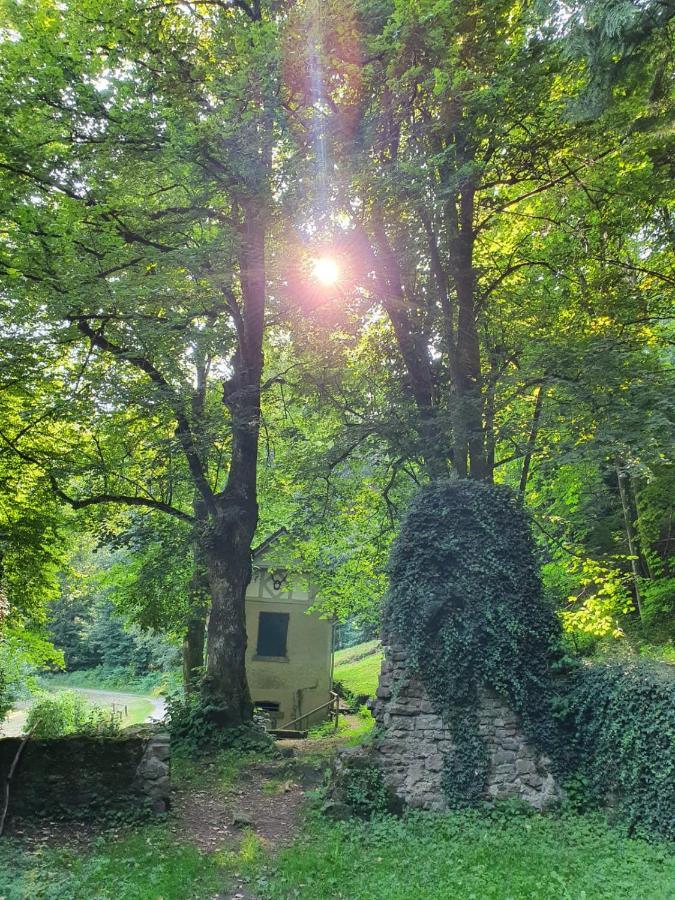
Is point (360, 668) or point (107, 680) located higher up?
point (360, 668)

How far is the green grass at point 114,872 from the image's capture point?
5.15 m

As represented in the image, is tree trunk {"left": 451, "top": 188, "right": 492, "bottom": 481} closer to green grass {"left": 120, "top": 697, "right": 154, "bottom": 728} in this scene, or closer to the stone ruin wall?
the stone ruin wall

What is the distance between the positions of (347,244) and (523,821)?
348 inches

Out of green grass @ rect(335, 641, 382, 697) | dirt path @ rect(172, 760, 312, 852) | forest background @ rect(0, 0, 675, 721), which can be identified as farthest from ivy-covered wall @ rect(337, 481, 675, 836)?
green grass @ rect(335, 641, 382, 697)

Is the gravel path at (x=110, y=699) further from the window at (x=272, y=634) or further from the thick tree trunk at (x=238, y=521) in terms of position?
the thick tree trunk at (x=238, y=521)

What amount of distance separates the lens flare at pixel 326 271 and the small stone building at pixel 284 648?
9.58 m

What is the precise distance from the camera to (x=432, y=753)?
7.67m

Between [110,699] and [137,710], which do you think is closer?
[137,710]

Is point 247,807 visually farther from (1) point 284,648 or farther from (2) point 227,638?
(1) point 284,648

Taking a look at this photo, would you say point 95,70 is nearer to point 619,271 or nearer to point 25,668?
point 619,271

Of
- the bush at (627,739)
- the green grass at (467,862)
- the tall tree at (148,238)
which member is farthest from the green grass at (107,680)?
the bush at (627,739)

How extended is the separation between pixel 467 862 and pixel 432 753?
1.79 m

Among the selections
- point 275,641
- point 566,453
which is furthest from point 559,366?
point 275,641

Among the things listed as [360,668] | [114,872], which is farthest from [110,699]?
[114,872]
